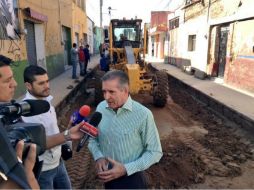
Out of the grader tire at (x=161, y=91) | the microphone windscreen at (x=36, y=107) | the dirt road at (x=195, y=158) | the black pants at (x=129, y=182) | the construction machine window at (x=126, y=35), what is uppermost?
the construction machine window at (x=126, y=35)

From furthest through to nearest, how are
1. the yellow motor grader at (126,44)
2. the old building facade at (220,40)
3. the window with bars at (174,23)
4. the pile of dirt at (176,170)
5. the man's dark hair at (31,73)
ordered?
the window with bars at (174,23) → the old building facade at (220,40) → the yellow motor grader at (126,44) → the pile of dirt at (176,170) → the man's dark hair at (31,73)

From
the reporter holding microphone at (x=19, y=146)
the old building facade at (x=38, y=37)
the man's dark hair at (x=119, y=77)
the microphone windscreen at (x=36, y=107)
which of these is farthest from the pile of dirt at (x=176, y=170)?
the old building facade at (x=38, y=37)

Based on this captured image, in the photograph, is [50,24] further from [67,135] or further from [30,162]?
[30,162]

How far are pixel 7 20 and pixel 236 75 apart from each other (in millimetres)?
8528

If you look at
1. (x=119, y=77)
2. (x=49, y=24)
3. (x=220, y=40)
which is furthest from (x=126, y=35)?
(x=119, y=77)

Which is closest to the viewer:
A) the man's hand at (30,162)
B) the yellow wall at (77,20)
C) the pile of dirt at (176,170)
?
the man's hand at (30,162)

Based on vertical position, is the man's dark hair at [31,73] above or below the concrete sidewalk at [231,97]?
above

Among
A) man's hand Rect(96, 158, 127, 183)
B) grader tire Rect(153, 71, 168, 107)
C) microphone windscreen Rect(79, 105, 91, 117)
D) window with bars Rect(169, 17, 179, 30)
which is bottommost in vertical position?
grader tire Rect(153, 71, 168, 107)

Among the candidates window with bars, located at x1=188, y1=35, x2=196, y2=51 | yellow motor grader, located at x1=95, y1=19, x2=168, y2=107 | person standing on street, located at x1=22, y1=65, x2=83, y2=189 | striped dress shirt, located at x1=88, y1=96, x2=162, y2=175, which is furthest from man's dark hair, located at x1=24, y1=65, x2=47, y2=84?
window with bars, located at x1=188, y1=35, x2=196, y2=51

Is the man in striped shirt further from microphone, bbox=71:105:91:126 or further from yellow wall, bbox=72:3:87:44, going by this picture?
yellow wall, bbox=72:3:87:44

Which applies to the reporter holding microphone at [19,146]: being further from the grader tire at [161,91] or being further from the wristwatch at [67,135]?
the grader tire at [161,91]

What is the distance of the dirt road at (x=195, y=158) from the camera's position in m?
4.11

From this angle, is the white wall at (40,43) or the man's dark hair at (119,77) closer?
the man's dark hair at (119,77)

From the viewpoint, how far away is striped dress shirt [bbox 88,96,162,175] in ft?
6.85
